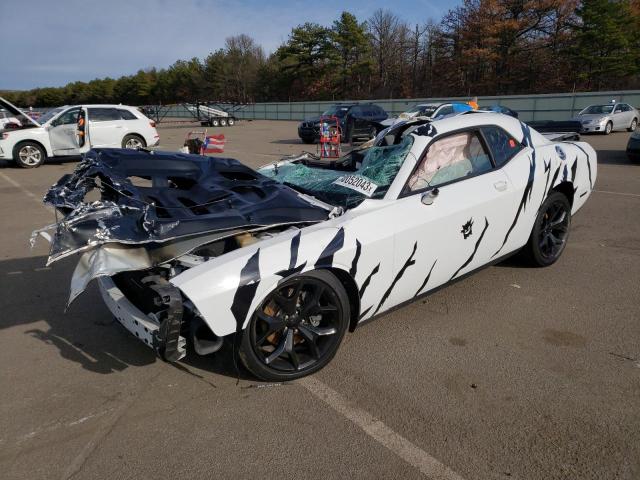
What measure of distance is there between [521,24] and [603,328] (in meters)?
46.4

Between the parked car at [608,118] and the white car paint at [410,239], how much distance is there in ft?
58.8

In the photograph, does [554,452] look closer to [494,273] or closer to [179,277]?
[179,277]

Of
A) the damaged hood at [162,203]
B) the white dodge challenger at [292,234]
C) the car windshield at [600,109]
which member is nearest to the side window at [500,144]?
the white dodge challenger at [292,234]

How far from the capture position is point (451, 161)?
3617 mm

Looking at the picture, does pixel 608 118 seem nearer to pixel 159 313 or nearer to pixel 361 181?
pixel 361 181

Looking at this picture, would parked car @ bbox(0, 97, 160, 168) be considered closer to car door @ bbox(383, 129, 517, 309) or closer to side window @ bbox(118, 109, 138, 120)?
side window @ bbox(118, 109, 138, 120)

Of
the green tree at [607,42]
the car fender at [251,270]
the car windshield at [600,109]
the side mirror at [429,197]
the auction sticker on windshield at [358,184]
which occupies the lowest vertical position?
the car fender at [251,270]

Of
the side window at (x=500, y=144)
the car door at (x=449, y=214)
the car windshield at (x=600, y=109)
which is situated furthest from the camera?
the car windshield at (x=600, y=109)

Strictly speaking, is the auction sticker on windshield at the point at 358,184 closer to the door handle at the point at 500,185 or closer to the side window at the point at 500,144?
the door handle at the point at 500,185

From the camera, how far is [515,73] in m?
43.3

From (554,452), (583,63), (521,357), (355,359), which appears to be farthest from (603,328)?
(583,63)

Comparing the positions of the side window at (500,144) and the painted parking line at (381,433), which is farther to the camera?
the side window at (500,144)

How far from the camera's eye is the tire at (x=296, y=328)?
267cm

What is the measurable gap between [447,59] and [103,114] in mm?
42651
